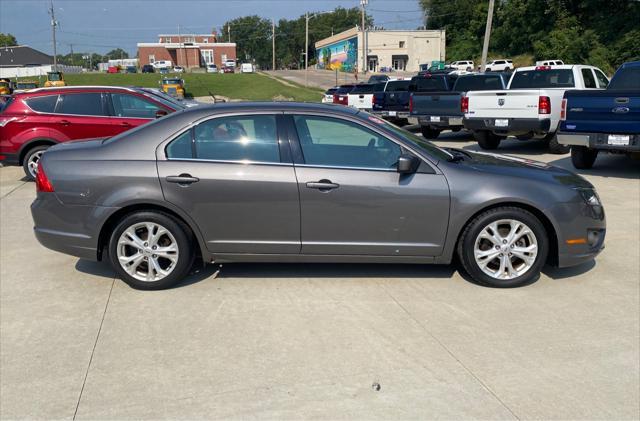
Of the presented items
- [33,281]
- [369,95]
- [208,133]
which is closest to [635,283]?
[208,133]

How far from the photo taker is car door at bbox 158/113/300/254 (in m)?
4.84

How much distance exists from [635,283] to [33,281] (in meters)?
5.49

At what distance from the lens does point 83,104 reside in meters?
10.8

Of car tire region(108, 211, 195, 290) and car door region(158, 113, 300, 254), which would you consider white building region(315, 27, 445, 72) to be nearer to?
car door region(158, 113, 300, 254)

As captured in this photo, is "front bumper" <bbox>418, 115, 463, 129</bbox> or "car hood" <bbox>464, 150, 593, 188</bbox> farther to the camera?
"front bumper" <bbox>418, 115, 463, 129</bbox>

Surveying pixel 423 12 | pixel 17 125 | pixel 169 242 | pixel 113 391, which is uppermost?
pixel 423 12

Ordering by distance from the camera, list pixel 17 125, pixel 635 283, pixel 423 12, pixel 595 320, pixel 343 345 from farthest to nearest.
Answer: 1. pixel 423 12
2. pixel 17 125
3. pixel 635 283
4. pixel 595 320
5. pixel 343 345

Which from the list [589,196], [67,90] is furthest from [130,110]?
[589,196]

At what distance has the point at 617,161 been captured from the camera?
12.2m

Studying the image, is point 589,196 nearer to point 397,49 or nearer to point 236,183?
point 236,183

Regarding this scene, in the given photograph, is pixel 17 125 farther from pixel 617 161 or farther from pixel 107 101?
pixel 617 161

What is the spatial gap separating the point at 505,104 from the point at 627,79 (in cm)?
261

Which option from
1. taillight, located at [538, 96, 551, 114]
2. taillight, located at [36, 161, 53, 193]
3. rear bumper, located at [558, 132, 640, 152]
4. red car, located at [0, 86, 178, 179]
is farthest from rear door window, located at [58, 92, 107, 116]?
taillight, located at [538, 96, 551, 114]

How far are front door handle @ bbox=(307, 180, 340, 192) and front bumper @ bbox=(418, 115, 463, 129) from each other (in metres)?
11.6
